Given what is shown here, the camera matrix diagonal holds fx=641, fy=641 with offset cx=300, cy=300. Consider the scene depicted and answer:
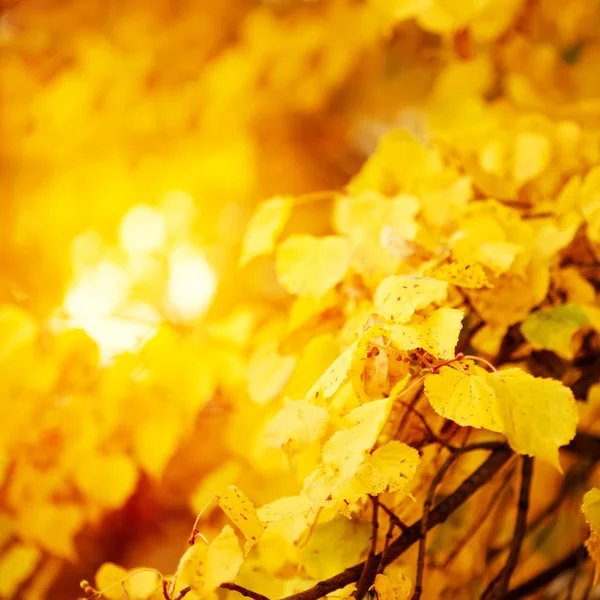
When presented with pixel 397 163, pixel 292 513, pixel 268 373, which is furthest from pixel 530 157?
pixel 292 513

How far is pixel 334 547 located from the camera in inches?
23.6

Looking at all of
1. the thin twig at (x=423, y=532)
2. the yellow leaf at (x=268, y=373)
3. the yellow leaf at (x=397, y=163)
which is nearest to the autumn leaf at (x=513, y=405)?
the thin twig at (x=423, y=532)

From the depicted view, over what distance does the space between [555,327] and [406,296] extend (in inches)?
6.7

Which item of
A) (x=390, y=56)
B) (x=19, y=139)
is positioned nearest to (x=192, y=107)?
(x=19, y=139)

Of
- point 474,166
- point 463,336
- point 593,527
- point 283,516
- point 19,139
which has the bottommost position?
point 593,527

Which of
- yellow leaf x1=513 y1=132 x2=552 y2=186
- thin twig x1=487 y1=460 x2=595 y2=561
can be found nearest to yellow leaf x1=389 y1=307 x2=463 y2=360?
yellow leaf x1=513 y1=132 x2=552 y2=186

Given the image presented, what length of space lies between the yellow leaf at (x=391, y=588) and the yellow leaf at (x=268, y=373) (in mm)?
253

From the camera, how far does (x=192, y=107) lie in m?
1.70

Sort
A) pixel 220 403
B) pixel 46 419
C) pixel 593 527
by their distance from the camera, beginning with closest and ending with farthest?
pixel 593 527, pixel 46 419, pixel 220 403

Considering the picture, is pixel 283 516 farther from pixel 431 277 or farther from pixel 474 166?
pixel 474 166

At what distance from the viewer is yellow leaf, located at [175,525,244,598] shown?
46 centimetres

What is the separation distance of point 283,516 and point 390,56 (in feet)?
5.04

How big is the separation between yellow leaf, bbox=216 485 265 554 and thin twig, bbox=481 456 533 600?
271 mm

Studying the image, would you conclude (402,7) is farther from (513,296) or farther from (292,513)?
(292,513)
